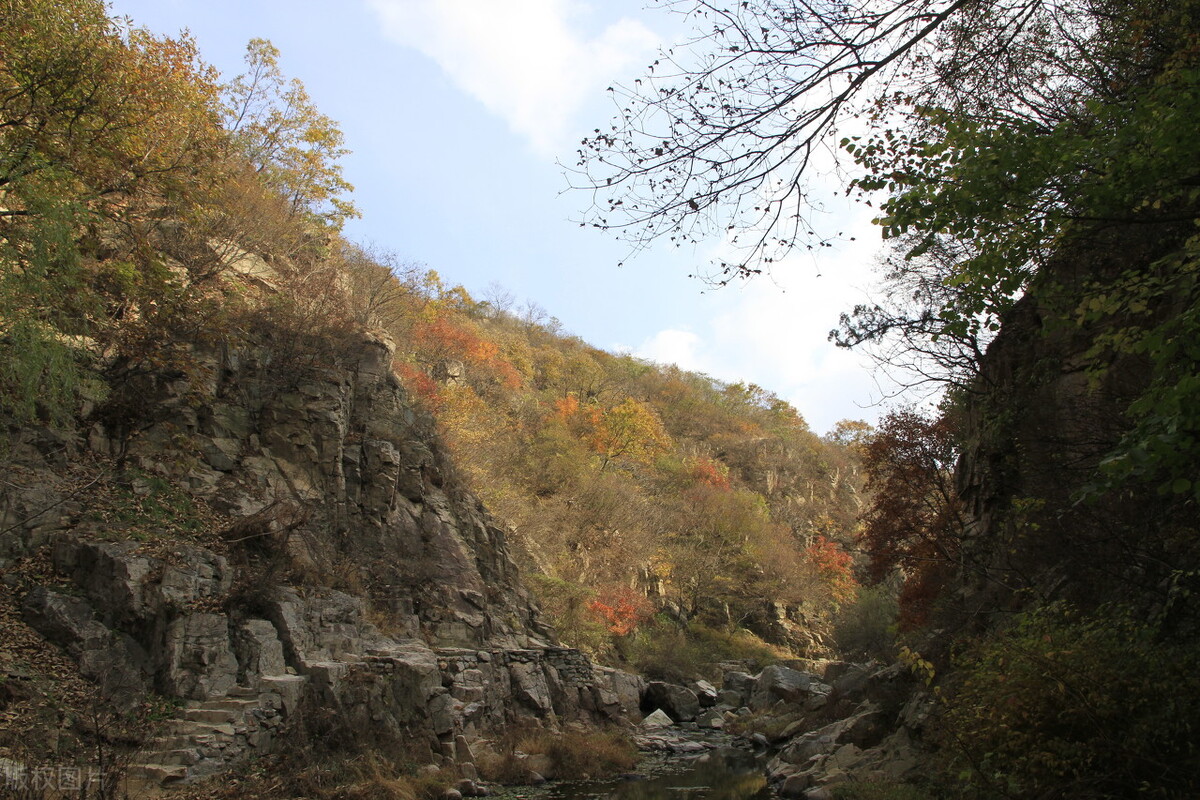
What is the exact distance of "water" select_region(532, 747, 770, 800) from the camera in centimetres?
1427

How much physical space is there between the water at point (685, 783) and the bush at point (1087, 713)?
751 centimetres

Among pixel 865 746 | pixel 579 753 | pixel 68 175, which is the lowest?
pixel 579 753

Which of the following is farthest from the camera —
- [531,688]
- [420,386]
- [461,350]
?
[461,350]

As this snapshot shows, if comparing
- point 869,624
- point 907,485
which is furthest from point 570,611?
point 907,485

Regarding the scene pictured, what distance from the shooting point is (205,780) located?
9.70m

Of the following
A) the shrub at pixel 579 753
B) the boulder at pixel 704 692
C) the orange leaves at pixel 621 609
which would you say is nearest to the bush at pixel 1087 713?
the shrub at pixel 579 753

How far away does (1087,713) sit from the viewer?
671cm

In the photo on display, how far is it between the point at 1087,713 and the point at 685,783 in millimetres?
10840

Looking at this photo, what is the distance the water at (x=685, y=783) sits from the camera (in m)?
→ 14.3

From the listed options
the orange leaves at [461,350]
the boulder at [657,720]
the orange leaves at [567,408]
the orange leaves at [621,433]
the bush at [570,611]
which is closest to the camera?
the boulder at [657,720]

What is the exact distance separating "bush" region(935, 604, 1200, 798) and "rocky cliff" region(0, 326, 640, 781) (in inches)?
388

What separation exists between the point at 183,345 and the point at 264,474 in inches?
127

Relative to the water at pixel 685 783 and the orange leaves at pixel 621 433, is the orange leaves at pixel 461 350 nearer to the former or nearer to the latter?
the orange leaves at pixel 621 433

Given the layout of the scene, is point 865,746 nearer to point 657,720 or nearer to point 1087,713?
point 1087,713
